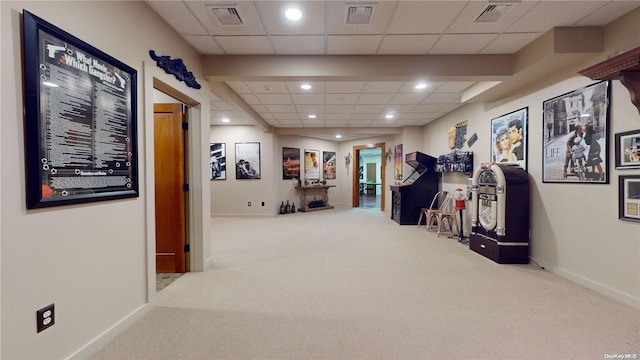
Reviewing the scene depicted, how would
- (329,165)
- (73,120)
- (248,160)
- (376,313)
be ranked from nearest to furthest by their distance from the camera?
1. (73,120)
2. (376,313)
3. (248,160)
4. (329,165)

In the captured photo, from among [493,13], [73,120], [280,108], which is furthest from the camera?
[280,108]

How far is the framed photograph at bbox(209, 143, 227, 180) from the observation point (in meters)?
7.76

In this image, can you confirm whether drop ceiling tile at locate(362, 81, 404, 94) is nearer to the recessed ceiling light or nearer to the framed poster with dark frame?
the recessed ceiling light

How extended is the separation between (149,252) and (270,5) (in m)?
2.45

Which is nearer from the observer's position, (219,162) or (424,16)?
(424,16)

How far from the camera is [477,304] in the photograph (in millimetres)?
2498

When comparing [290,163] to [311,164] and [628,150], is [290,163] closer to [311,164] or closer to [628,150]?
[311,164]

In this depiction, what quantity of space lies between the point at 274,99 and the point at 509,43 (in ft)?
11.6

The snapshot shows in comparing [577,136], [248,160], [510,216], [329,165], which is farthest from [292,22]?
[329,165]

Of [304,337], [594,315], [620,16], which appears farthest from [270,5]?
[594,315]

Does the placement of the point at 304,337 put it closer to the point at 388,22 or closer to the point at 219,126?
the point at 388,22

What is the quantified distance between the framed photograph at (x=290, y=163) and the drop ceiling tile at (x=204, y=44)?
5455 mm

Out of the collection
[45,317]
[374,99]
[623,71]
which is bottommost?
[45,317]

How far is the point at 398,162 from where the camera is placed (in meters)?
8.17
